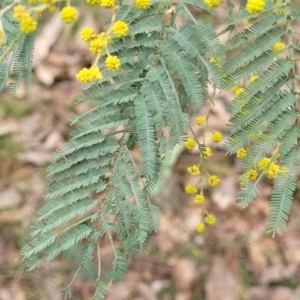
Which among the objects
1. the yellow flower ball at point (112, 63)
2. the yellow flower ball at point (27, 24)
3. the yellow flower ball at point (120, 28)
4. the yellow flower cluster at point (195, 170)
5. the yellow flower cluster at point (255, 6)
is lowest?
the yellow flower cluster at point (195, 170)

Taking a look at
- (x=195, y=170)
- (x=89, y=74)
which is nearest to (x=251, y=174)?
(x=195, y=170)

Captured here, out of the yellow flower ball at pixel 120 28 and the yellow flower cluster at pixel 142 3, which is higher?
the yellow flower cluster at pixel 142 3

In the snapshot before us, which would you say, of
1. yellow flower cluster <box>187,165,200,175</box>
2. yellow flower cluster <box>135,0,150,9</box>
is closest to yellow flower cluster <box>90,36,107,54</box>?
A: yellow flower cluster <box>135,0,150,9</box>

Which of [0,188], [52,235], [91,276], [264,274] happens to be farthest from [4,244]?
[52,235]

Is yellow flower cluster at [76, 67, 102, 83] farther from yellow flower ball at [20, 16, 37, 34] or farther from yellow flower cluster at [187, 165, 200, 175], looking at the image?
yellow flower cluster at [187, 165, 200, 175]

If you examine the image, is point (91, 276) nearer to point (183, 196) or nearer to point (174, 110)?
point (183, 196)

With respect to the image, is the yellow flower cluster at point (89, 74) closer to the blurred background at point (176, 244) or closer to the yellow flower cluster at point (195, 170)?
the yellow flower cluster at point (195, 170)

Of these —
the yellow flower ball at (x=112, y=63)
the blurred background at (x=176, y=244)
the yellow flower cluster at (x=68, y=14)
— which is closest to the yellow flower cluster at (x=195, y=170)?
the yellow flower ball at (x=112, y=63)

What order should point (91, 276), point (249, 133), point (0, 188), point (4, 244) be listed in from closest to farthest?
point (249, 133) → point (91, 276) → point (4, 244) → point (0, 188)
